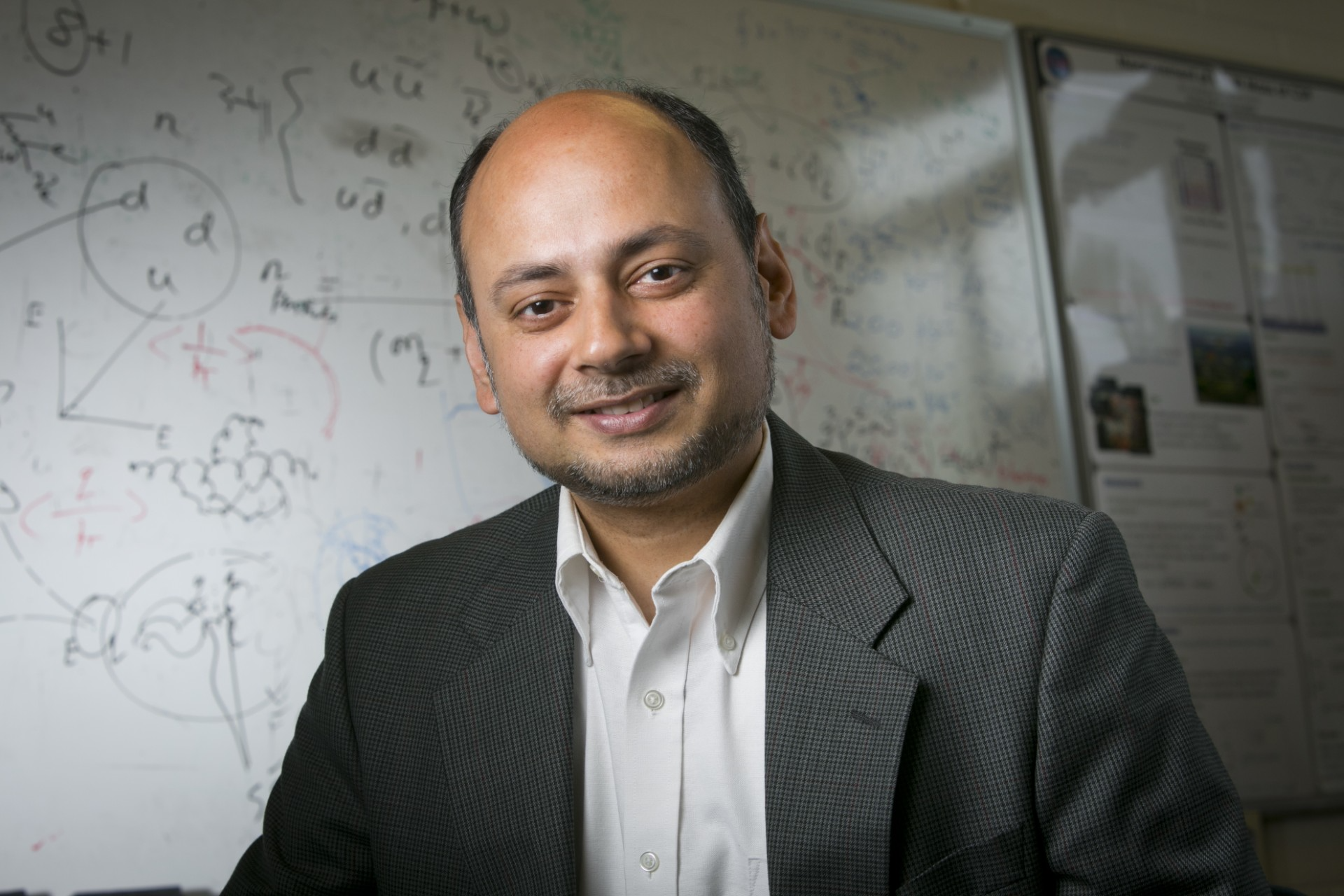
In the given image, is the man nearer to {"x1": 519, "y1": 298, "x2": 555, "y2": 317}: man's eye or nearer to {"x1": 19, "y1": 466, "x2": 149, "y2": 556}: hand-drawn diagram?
{"x1": 519, "y1": 298, "x2": 555, "y2": 317}: man's eye

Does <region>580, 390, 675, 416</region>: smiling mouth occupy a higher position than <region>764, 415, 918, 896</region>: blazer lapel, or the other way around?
<region>580, 390, 675, 416</region>: smiling mouth

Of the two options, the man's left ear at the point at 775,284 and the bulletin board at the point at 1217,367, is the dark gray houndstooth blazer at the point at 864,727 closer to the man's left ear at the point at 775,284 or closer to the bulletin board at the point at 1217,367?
the man's left ear at the point at 775,284

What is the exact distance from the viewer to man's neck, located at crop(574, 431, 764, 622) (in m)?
1.14

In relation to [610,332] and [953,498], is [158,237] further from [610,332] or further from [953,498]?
[953,498]

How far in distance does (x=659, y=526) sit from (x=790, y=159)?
1.58 metres

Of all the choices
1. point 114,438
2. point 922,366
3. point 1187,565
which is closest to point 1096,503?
point 1187,565

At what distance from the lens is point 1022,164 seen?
8.95 ft

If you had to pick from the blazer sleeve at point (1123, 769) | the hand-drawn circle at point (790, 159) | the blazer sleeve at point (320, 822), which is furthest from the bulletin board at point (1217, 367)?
the blazer sleeve at point (320, 822)

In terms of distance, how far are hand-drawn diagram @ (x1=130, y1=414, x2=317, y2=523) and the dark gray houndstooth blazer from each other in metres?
0.77

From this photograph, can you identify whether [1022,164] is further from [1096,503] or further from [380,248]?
[380,248]

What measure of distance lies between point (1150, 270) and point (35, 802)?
9.23 feet

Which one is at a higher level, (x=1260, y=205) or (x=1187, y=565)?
(x=1260, y=205)

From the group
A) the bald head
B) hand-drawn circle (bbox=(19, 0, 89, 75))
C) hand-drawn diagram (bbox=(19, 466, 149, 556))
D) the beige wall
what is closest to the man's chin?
the bald head

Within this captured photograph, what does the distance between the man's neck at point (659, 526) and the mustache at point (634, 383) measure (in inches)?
4.5
